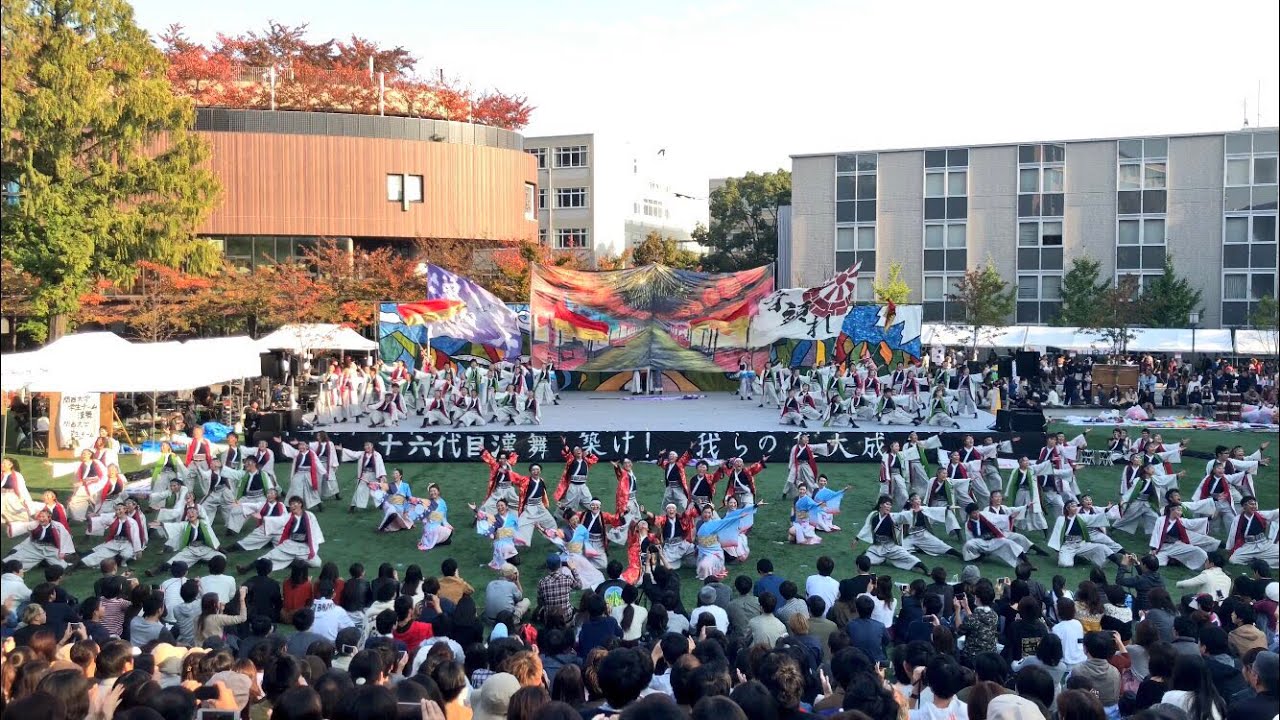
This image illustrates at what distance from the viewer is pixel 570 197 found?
5297cm

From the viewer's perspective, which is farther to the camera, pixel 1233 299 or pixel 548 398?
pixel 1233 299

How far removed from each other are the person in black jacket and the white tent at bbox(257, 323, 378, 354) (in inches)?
649

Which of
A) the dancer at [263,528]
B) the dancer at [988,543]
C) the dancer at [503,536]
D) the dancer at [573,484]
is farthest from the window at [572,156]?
the dancer at [988,543]

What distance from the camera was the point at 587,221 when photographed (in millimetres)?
52688

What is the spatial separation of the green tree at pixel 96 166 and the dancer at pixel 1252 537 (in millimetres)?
15035

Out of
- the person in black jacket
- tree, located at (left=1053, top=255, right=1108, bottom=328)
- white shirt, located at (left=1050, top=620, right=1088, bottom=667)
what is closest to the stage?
the person in black jacket

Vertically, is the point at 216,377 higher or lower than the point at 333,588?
higher

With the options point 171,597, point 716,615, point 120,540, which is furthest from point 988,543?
point 120,540

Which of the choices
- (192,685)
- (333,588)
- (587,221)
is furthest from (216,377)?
(587,221)

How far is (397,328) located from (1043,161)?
899 inches

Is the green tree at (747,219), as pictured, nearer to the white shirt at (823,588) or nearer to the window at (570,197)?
the window at (570,197)

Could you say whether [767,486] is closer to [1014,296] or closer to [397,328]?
[397,328]

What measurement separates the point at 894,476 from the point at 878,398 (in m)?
7.47

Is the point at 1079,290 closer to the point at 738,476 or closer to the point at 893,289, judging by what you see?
the point at 893,289
